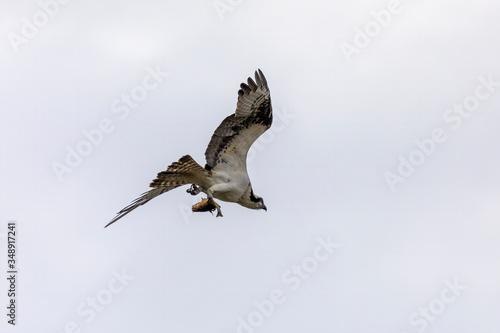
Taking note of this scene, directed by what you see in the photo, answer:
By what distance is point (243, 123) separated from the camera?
1844 centimetres

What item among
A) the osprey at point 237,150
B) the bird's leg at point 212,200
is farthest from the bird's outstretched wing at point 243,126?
the bird's leg at point 212,200

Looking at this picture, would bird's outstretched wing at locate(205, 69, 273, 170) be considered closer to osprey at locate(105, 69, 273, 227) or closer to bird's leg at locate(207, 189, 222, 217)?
osprey at locate(105, 69, 273, 227)

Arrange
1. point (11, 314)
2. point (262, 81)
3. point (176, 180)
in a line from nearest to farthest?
point (176, 180), point (262, 81), point (11, 314)

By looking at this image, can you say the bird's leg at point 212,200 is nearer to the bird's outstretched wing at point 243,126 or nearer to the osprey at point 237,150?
the osprey at point 237,150

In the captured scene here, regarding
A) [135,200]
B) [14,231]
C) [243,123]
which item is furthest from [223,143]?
[14,231]

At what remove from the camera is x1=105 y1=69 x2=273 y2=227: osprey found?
58.9 feet

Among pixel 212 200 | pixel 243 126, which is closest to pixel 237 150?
pixel 243 126

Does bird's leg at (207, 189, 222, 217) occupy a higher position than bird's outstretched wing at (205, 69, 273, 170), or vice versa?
bird's outstretched wing at (205, 69, 273, 170)

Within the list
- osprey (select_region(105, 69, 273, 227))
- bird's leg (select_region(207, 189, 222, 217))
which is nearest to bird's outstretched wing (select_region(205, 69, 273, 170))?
osprey (select_region(105, 69, 273, 227))

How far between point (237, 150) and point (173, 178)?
164cm

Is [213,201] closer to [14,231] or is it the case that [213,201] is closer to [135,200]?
[135,200]

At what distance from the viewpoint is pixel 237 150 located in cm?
1838

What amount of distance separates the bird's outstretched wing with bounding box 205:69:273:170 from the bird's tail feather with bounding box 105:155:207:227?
2.50ft

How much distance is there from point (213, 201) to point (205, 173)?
0.53 metres
